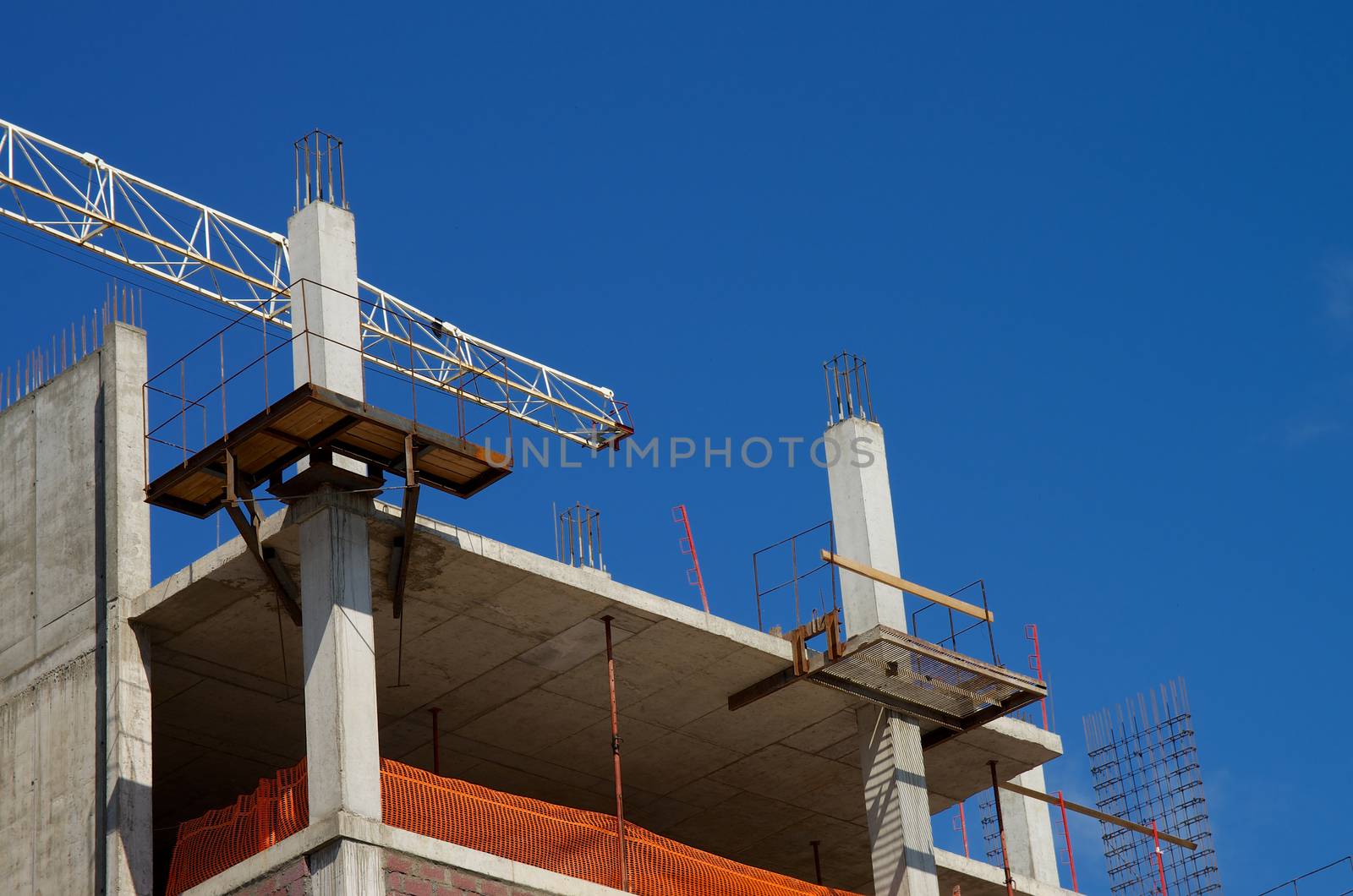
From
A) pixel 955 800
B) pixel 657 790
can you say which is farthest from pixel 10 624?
pixel 955 800

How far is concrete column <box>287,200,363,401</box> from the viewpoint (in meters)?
25.5

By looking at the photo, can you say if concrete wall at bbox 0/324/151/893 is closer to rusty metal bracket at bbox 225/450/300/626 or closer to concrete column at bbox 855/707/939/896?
rusty metal bracket at bbox 225/450/300/626

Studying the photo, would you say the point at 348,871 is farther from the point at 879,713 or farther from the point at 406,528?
the point at 879,713

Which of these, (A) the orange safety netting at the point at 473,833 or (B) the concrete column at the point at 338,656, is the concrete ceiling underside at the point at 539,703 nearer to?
(B) the concrete column at the point at 338,656

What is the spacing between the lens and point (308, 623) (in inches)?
977

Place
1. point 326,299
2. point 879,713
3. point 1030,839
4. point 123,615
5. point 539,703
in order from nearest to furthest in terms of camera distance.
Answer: point 326,299 < point 123,615 < point 539,703 < point 879,713 < point 1030,839

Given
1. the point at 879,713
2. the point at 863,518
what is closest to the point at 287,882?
the point at 879,713

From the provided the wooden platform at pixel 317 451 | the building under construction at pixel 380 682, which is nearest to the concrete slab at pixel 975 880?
the building under construction at pixel 380 682

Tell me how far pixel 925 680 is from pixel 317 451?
9.74 m

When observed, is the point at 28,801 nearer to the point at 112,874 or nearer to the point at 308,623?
the point at 112,874

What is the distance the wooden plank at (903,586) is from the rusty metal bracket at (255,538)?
25.5ft

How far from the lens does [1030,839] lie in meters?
39.3

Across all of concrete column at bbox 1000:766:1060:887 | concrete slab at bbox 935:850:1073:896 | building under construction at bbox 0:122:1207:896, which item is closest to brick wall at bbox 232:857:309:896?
building under construction at bbox 0:122:1207:896

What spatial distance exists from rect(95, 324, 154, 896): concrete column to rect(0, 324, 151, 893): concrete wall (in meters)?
0.02
